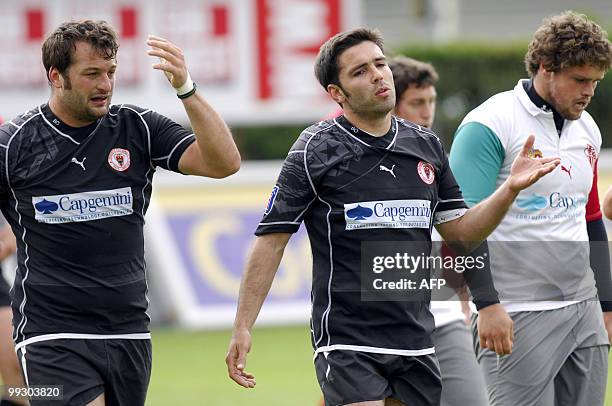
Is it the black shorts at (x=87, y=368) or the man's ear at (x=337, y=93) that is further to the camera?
the man's ear at (x=337, y=93)

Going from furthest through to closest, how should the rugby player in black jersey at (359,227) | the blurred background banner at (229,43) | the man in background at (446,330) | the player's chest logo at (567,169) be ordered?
the blurred background banner at (229,43) < the man in background at (446,330) < the player's chest logo at (567,169) < the rugby player in black jersey at (359,227)

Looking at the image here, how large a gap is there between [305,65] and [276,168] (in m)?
1.70

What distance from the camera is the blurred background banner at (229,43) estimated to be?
52.0 ft

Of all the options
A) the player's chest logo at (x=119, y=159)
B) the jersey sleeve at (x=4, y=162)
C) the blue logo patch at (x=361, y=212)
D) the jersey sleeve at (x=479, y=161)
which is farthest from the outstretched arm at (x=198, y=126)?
the jersey sleeve at (x=479, y=161)

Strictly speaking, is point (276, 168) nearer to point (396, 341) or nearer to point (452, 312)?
point (452, 312)

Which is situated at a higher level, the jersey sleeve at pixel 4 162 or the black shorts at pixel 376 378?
the jersey sleeve at pixel 4 162

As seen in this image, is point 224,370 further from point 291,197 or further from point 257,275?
point 291,197

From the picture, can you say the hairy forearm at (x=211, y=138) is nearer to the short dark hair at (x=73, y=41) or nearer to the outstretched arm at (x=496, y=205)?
the short dark hair at (x=73, y=41)

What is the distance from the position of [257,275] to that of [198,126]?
706 millimetres

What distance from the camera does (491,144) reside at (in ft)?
19.1

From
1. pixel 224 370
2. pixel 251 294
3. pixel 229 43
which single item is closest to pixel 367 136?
pixel 251 294

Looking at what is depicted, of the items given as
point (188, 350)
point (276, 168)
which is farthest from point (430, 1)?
point (188, 350)

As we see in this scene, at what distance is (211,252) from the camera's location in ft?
47.9

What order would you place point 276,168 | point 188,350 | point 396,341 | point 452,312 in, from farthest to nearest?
point 276,168, point 188,350, point 452,312, point 396,341
